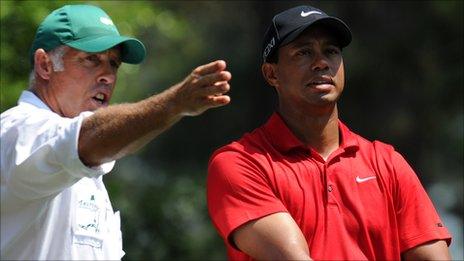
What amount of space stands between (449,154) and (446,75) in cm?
83

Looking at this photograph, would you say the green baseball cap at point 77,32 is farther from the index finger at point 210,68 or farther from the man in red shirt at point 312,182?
the index finger at point 210,68

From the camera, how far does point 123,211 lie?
14688 millimetres

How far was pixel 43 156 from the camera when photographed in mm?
4602

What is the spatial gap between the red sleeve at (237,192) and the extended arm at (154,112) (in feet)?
3.28

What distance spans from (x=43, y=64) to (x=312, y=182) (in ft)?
3.64

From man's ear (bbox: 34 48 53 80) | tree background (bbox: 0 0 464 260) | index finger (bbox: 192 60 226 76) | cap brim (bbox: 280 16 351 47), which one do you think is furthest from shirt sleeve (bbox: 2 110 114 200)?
tree background (bbox: 0 0 464 260)

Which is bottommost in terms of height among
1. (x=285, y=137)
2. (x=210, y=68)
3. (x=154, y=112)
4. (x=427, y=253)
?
(x=427, y=253)

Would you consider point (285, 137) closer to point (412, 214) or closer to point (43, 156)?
point (412, 214)

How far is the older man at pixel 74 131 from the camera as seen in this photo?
14.5ft

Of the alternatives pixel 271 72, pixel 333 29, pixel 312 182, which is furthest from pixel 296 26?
pixel 312 182

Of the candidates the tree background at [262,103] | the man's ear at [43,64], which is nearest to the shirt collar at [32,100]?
the man's ear at [43,64]

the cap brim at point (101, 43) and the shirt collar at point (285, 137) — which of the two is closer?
the cap brim at point (101, 43)

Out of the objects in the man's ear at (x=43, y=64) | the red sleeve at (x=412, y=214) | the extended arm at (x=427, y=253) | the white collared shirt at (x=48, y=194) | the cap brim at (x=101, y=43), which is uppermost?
the cap brim at (x=101, y=43)

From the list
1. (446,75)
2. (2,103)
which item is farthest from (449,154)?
(2,103)
